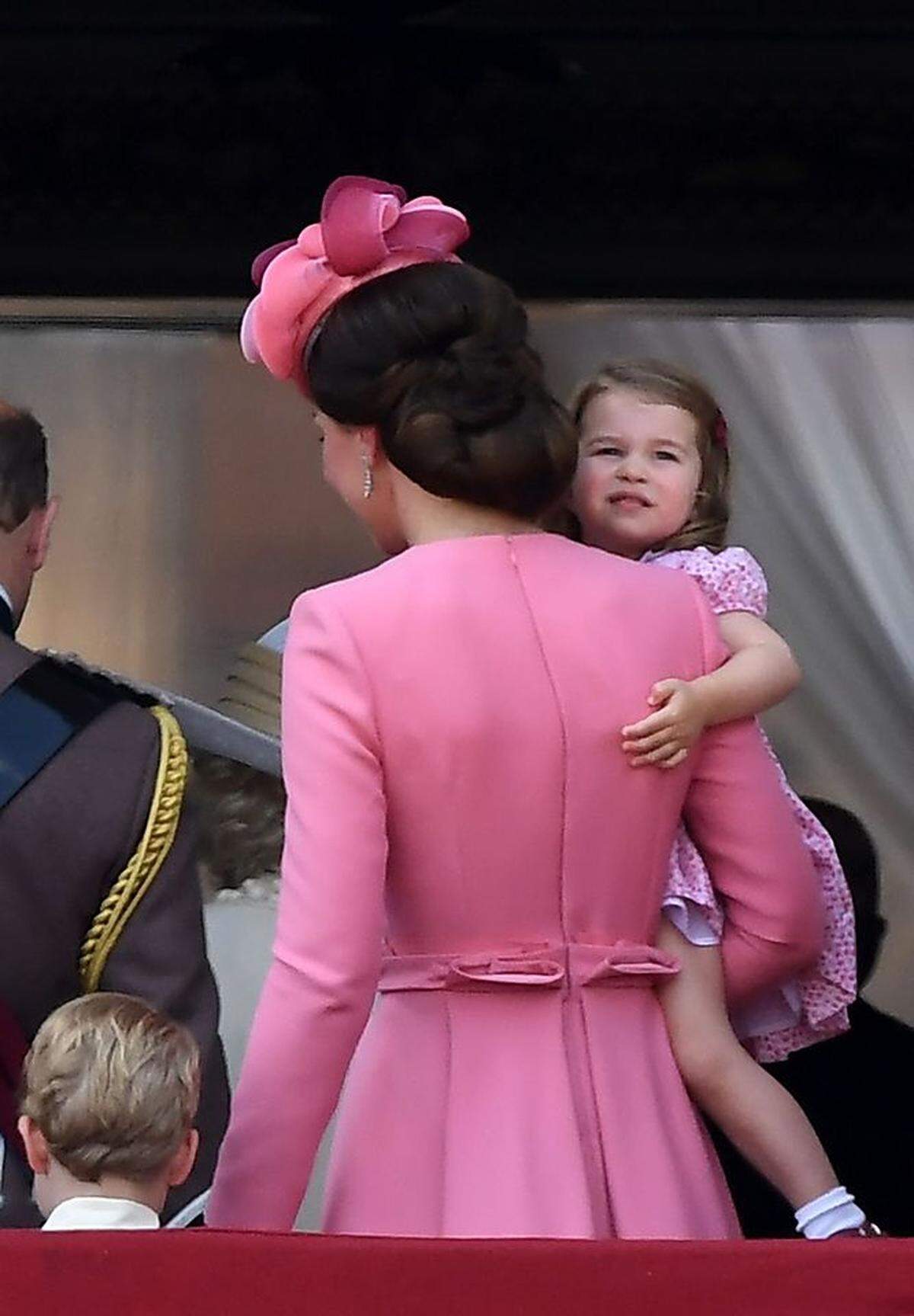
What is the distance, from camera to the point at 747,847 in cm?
232

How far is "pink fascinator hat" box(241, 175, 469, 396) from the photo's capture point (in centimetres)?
232

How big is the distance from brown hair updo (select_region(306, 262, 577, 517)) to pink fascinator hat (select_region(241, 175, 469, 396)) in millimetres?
43

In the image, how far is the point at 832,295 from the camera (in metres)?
4.23

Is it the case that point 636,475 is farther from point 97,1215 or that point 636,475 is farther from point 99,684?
point 97,1215

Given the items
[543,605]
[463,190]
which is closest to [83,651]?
[463,190]

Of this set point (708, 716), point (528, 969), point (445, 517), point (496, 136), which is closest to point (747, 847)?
point (708, 716)

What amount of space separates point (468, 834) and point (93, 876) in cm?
41

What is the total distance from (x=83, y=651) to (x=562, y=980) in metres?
2.28

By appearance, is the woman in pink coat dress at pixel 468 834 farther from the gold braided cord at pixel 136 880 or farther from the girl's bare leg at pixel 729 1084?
the gold braided cord at pixel 136 880

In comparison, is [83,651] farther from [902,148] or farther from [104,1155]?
[104,1155]

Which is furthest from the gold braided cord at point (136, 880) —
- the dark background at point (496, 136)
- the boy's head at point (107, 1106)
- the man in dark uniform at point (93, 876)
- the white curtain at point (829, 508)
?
the white curtain at point (829, 508)

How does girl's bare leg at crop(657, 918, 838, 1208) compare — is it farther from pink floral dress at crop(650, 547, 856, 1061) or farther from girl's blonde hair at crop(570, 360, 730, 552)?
girl's blonde hair at crop(570, 360, 730, 552)

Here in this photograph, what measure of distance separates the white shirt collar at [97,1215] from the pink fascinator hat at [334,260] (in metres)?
0.70

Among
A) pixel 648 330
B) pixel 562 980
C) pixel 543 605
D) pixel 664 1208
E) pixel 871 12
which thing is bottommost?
pixel 664 1208
